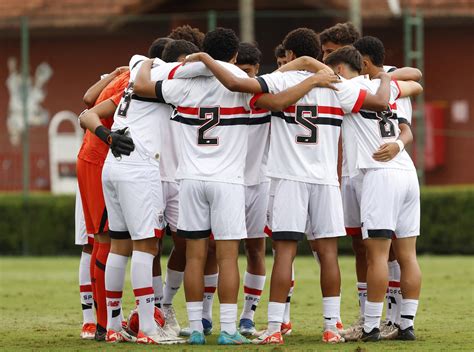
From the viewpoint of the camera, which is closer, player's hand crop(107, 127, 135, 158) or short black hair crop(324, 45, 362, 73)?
player's hand crop(107, 127, 135, 158)

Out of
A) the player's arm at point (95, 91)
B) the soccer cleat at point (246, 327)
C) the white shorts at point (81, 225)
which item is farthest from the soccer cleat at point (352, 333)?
the player's arm at point (95, 91)

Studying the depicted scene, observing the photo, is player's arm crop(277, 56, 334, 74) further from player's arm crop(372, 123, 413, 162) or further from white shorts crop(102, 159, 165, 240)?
white shorts crop(102, 159, 165, 240)

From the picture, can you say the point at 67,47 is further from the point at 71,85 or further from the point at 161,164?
the point at 161,164

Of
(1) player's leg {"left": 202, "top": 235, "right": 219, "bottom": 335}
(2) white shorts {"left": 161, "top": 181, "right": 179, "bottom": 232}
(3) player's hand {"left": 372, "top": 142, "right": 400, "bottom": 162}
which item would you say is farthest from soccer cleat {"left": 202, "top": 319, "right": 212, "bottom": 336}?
(3) player's hand {"left": 372, "top": 142, "right": 400, "bottom": 162}

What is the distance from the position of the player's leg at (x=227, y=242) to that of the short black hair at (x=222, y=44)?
101cm

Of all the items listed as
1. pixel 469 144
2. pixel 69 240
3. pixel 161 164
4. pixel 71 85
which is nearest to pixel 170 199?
pixel 161 164

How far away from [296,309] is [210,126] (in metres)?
3.63

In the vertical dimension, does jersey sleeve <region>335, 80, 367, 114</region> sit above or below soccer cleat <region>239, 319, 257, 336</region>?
above

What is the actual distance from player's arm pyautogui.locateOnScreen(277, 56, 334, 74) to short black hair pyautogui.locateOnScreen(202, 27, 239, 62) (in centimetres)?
42

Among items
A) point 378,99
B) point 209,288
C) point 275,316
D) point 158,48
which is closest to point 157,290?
point 209,288

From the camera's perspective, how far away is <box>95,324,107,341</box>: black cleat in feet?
34.1

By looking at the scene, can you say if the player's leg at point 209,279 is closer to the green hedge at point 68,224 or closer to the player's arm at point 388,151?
the player's arm at point 388,151

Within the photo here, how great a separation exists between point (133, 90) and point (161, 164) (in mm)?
753

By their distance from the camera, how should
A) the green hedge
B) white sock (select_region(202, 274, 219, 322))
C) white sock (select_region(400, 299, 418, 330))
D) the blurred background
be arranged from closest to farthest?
white sock (select_region(400, 299, 418, 330)) < white sock (select_region(202, 274, 219, 322)) < the green hedge < the blurred background
